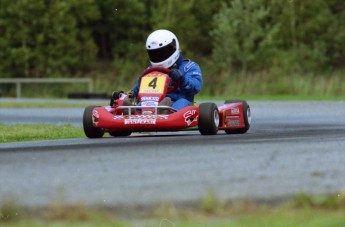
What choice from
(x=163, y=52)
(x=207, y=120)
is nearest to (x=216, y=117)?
(x=207, y=120)

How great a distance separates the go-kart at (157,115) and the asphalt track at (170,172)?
3507 mm

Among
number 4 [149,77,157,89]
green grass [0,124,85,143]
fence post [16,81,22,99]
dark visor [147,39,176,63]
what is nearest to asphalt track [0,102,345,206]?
number 4 [149,77,157,89]

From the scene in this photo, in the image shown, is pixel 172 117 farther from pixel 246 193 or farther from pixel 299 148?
pixel 246 193

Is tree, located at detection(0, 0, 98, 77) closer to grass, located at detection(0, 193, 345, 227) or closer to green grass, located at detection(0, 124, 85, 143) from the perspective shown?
green grass, located at detection(0, 124, 85, 143)

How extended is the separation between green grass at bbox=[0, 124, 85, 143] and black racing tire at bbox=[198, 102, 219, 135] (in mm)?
2642

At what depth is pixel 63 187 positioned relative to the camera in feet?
26.4

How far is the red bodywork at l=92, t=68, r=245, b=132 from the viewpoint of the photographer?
1487 cm

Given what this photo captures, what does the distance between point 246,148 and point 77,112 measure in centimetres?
1883

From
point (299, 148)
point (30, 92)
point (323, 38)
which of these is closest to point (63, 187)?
point (299, 148)

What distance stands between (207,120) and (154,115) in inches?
28.2

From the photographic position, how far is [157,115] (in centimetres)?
1495

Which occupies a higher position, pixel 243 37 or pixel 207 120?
pixel 207 120

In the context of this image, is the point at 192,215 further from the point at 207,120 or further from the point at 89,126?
the point at 89,126

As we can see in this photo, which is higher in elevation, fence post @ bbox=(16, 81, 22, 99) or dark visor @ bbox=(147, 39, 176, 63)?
dark visor @ bbox=(147, 39, 176, 63)
